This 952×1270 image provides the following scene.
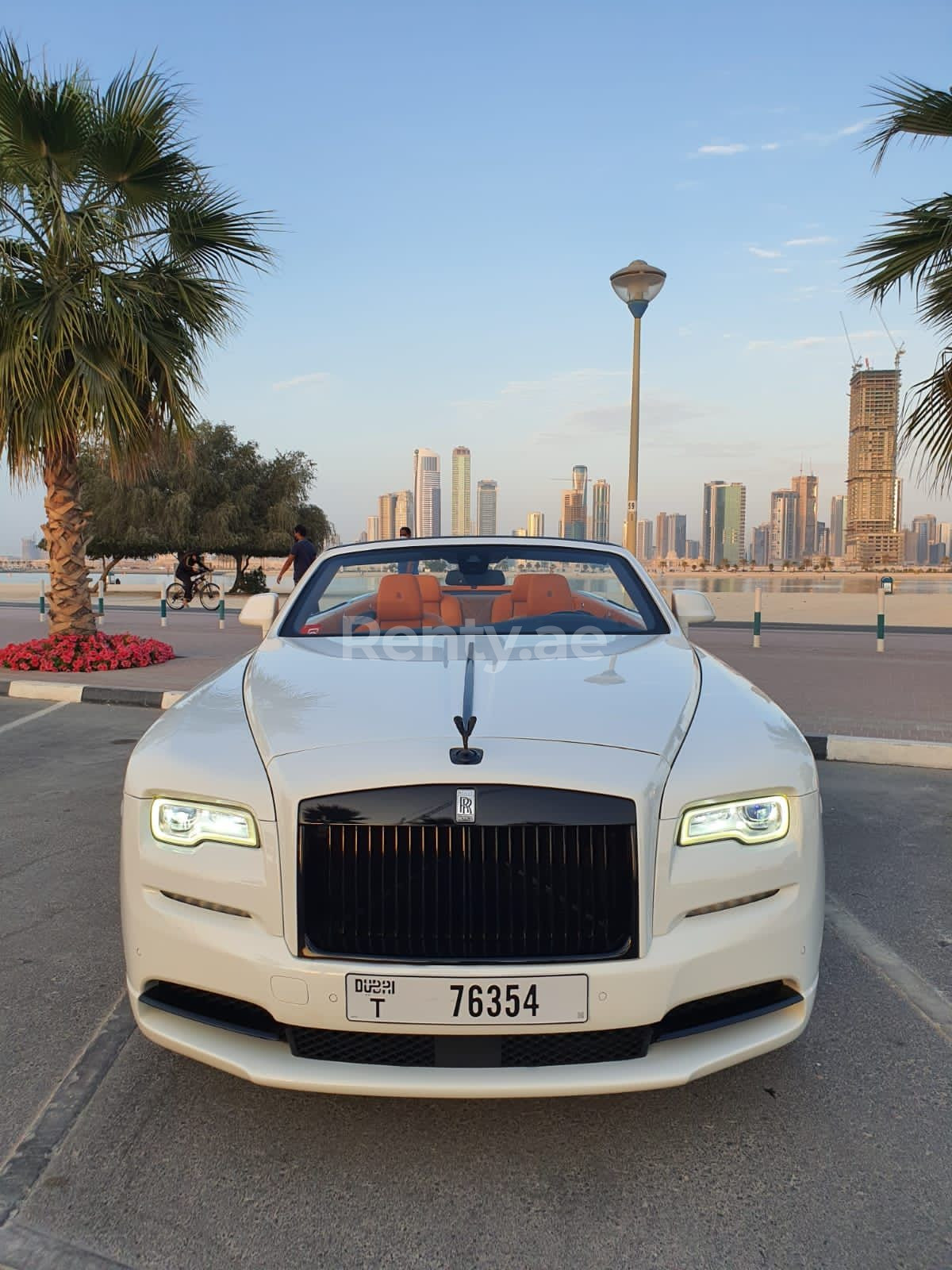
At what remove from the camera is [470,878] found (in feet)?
7.27

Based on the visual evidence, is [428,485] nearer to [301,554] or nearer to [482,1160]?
[301,554]

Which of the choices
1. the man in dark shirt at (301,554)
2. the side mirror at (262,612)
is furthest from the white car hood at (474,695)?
the man in dark shirt at (301,554)

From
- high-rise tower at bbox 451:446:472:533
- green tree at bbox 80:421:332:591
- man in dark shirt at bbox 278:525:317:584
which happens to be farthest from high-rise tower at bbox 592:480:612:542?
man in dark shirt at bbox 278:525:317:584

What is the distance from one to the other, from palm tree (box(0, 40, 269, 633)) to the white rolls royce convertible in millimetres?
9097

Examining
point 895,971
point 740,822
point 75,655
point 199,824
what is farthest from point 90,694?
point 740,822

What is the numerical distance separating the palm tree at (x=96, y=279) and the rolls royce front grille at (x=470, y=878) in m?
9.36

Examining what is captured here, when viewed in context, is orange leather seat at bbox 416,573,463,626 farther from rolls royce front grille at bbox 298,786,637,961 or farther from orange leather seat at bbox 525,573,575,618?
rolls royce front grille at bbox 298,786,637,961

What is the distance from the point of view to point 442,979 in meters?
2.15

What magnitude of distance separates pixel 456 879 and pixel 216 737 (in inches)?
31.3

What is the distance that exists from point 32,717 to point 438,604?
609 cm

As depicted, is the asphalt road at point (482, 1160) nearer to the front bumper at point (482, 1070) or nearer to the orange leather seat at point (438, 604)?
the front bumper at point (482, 1070)

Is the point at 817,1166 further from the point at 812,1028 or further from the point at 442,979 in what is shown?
the point at 442,979

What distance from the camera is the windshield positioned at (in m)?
4.07

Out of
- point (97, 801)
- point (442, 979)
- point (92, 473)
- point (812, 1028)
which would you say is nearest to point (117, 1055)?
point (442, 979)
